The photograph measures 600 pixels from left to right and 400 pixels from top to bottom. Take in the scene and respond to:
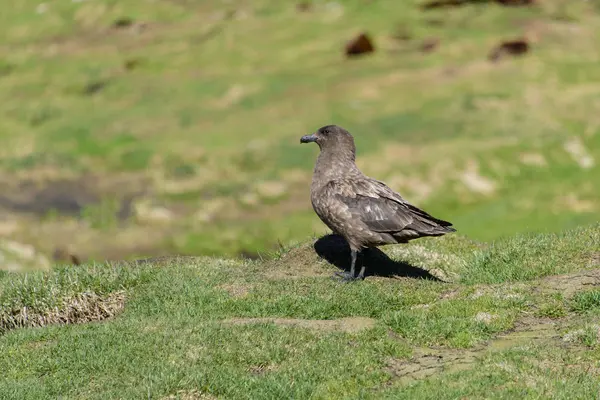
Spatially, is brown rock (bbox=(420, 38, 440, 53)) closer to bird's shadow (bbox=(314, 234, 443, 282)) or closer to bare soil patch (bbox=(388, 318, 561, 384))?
bird's shadow (bbox=(314, 234, 443, 282))

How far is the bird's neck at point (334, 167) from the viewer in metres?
15.5

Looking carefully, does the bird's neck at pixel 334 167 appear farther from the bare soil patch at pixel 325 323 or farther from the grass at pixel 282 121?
the grass at pixel 282 121

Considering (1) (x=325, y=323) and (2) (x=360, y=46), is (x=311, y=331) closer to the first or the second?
(1) (x=325, y=323)

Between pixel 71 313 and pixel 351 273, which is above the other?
pixel 71 313

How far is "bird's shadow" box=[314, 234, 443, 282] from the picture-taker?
51.8 feet

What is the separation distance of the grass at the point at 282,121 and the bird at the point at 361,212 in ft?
41.0

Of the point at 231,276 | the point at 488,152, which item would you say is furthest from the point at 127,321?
the point at 488,152

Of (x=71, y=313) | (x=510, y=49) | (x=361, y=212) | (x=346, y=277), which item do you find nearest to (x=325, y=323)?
(x=346, y=277)

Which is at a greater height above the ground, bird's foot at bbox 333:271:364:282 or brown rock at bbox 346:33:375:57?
bird's foot at bbox 333:271:364:282

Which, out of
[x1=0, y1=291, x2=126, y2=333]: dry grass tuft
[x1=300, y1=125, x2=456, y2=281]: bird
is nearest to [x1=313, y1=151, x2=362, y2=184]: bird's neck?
[x1=300, y1=125, x2=456, y2=281]: bird

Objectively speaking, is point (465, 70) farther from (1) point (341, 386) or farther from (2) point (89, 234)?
(1) point (341, 386)

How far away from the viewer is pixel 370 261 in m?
16.4

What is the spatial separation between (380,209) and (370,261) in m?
1.91

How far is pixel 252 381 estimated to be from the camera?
10.4m
